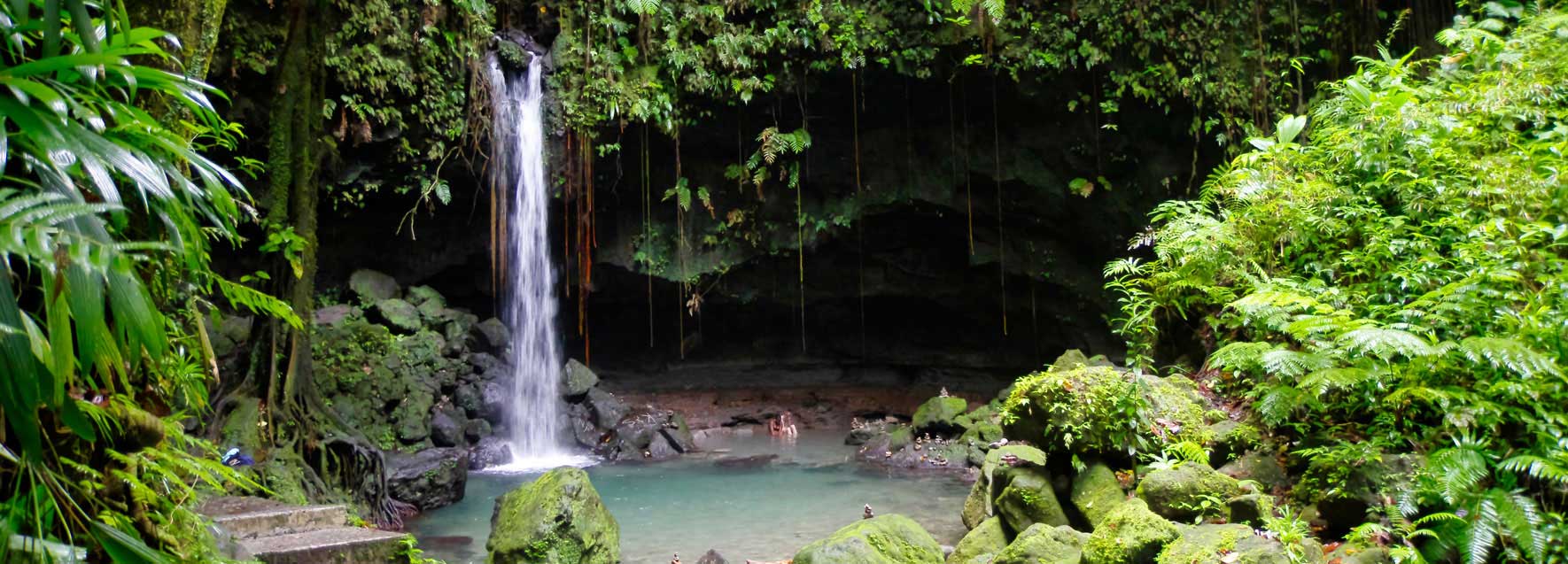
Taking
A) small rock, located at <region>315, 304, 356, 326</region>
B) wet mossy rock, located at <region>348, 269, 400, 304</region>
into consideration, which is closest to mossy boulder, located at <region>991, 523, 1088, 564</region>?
small rock, located at <region>315, 304, 356, 326</region>

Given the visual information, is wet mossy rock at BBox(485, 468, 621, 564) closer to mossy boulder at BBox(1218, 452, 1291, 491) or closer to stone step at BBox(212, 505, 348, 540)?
stone step at BBox(212, 505, 348, 540)

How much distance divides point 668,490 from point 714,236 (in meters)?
5.13

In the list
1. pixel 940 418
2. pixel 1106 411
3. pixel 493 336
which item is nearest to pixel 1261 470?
pixel 1106 411

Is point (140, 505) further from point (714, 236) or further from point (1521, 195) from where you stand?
point (714, 236)

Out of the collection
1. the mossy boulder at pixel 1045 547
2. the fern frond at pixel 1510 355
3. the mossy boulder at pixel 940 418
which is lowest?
the mossy boulder at pixel 940 418

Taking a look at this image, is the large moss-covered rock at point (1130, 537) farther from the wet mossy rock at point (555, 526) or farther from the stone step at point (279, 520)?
the stone step at point (279, 520)

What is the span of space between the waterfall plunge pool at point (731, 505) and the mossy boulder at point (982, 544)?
1.27 m

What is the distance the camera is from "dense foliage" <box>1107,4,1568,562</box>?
3.74m

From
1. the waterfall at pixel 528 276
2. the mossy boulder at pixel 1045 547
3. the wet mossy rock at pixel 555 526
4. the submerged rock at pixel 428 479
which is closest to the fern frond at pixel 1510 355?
the mossy boulder at pixel 1045 547

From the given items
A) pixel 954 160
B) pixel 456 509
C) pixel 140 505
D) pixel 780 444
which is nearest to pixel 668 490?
pixel 456 509

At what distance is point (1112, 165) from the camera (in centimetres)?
1194

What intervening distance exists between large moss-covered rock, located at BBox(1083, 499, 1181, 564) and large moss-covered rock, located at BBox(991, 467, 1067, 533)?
3.32 feet

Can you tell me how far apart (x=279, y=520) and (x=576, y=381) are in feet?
26.8

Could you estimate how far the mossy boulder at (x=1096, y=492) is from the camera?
16.2 ft
